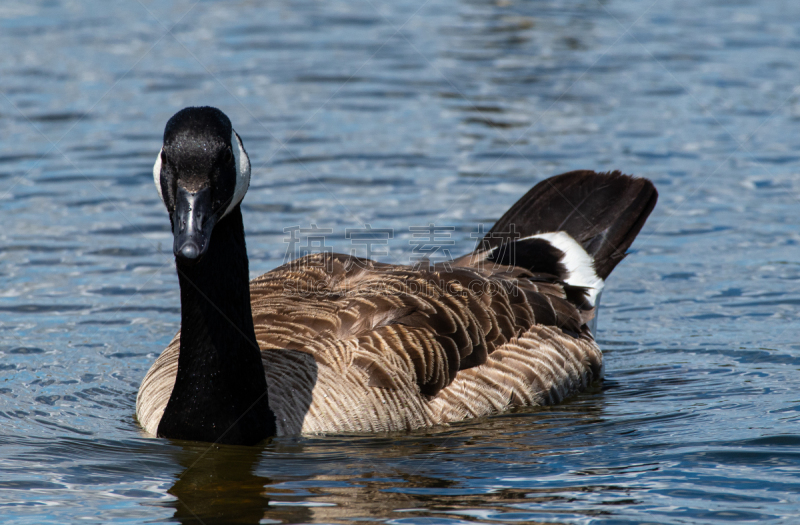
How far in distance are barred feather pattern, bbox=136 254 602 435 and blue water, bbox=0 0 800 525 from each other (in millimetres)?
228

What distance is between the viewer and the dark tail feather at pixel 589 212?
9.79m

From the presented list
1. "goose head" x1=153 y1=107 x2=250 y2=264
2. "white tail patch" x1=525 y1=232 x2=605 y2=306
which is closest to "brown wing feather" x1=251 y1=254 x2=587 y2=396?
"white tail patch" x1=525 y1=232 x2=605 y2=306

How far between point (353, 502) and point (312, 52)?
13396 mm

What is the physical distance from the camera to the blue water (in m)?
6.70

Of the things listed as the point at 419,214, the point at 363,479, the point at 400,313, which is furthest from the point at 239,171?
the point at 419,214

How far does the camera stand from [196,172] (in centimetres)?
648

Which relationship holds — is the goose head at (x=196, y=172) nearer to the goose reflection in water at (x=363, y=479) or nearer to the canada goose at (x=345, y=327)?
the canada goose at (x=345, y=327)

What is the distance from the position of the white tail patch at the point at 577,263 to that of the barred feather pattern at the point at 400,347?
394 mm

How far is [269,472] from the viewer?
6.88m

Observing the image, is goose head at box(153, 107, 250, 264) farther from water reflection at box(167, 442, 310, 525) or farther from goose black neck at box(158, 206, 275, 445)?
water reflection at box(167, 442, 310, 525)

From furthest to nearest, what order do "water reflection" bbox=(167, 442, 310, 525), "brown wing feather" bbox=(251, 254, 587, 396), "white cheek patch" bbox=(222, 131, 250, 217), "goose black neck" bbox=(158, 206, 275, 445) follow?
"brown wing feather" bbox=(251, 254, 587, 396) → "goose black neck" bbox=(158, 206, 275, 445) → "white cheek patch" bbox=(222, 131, 250, 217) → "water reflection" bbox=(167, 442, 310, 525)

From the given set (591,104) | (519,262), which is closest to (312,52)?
(591,104)

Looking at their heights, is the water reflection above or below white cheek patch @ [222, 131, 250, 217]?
below

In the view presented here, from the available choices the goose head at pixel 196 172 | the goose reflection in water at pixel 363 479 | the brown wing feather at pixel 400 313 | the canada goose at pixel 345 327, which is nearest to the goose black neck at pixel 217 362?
the canada goose at pixel 345 327
